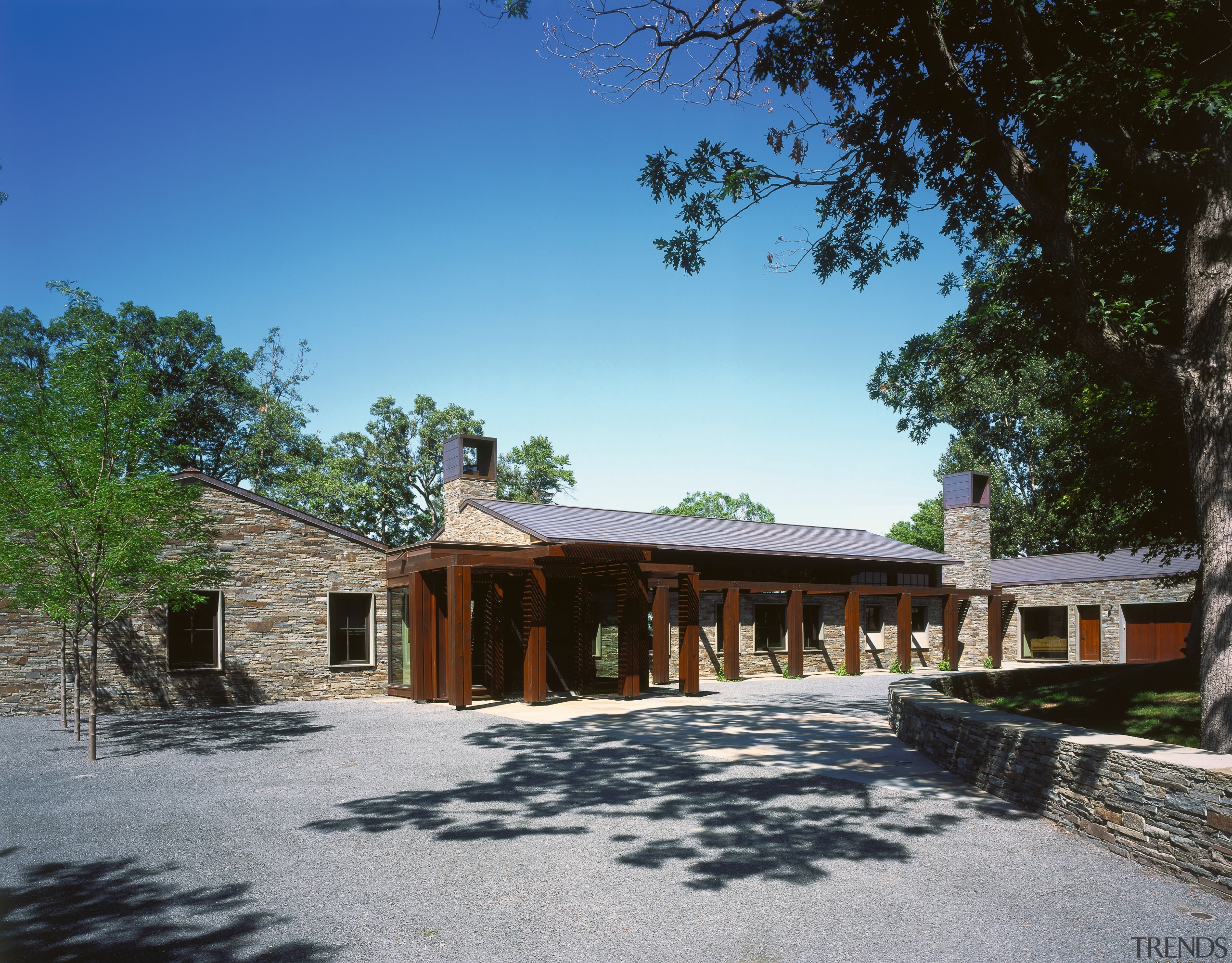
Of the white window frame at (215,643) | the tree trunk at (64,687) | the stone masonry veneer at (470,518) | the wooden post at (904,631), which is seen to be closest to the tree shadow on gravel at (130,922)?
the tree trunk at (64,687)

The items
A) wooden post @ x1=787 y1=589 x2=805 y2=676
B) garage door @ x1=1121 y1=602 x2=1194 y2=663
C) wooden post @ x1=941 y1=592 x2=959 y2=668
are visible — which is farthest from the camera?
garage door @ x1=1121 y1=602 x2=1194 y2=663

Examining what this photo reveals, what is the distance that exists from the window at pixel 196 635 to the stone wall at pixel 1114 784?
1418 centimetres

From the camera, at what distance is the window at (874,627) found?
26.5 meters

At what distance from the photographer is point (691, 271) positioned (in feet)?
36.6

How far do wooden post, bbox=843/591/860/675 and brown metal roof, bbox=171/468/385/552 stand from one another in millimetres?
13772

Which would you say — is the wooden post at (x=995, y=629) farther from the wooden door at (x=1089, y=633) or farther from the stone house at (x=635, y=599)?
the wooden door at (x=1089, y=633)

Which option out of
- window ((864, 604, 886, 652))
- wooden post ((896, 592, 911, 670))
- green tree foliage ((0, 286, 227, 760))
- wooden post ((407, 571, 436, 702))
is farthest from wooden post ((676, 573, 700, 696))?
window ((864, 604, 886, 652))

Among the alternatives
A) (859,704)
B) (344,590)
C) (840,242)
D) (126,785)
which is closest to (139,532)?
(126,785)

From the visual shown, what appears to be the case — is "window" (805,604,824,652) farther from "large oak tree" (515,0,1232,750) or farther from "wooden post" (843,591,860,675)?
"large oak tree" (515,0,1232,750)

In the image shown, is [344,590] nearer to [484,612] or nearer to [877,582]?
[484,612]

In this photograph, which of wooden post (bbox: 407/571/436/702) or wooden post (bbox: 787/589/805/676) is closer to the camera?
wooden post (bbox: 407/571/436/702)

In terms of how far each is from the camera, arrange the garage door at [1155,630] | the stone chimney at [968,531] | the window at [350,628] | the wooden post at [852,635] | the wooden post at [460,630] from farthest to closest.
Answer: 1. the stone chimney at [968,531]
2. the garage door at [1155,630]
3. the wooden post at [852,635]
4. the window at [350,628]
5. the wooden post at [460,630]

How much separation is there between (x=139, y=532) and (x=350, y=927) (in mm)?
8249

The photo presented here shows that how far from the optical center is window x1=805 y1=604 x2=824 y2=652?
25203 millimetres
